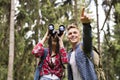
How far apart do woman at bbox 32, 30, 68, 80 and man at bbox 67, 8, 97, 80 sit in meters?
0.61

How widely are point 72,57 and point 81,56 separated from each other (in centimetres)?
20

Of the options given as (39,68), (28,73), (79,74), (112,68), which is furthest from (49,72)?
(112,68)

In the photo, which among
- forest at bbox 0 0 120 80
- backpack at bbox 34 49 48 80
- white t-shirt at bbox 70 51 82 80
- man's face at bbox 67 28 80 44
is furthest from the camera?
forest at bbox 0 0 120 80

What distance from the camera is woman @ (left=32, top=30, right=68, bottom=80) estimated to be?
14.8 feet

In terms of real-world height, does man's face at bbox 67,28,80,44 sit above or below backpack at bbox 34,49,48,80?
above

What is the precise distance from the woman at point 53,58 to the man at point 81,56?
2.01ft

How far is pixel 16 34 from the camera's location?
17859 mm

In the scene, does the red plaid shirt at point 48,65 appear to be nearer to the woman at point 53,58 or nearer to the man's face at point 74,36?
the woman at point 53,58

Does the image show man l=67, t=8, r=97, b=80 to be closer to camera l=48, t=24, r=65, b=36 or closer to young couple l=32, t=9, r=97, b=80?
young couple l=32, t=9, r=97, b=80

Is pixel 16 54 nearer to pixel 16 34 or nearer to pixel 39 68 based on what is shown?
pixel 16 34

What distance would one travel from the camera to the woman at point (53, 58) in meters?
4.50

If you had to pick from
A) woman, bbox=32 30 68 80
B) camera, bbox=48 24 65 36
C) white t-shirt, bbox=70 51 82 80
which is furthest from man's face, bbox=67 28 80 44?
camera, bbox=48 24 65 36

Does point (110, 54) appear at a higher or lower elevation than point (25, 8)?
lower

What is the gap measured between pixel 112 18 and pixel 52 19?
4.85m
